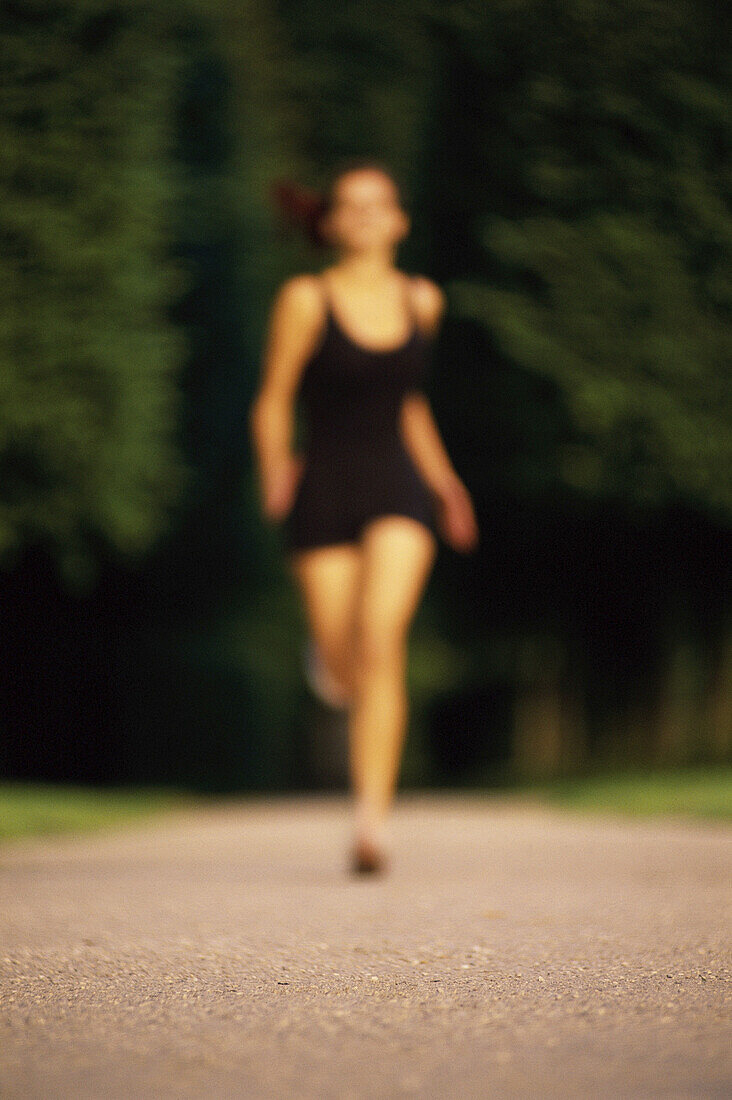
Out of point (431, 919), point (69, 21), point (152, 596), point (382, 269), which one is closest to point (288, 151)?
point (152, 596)

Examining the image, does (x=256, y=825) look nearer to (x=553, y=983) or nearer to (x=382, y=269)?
(x=382, y=269)

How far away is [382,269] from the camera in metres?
6.54

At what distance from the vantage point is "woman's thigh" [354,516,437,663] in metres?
6.30

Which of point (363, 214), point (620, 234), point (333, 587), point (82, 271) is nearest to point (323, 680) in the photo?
point (333, 587)

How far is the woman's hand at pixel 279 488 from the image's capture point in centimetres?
630

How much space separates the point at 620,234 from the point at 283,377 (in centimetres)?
712

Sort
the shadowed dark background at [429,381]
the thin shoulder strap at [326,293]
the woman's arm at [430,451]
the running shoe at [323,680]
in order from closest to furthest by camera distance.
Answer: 1. the thin shoulder strap at [326,293]
2. the woman's arm at [430,451]
3. the running shoe at [323,680]
4. the shadowed dark background at [429,381]

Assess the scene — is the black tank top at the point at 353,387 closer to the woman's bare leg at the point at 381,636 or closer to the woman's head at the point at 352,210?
the woman's head at the point at 352,210

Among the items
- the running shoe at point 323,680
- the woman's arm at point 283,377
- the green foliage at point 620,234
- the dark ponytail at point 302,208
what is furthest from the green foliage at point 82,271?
the woman's arm at point 283,377

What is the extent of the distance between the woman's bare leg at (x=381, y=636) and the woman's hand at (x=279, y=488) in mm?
357

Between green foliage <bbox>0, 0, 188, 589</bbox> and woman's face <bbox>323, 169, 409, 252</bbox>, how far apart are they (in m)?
5.62

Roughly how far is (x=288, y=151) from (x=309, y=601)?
16023 millimetres

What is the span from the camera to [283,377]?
639cm

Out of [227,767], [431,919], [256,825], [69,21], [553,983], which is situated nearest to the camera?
[553,983]
